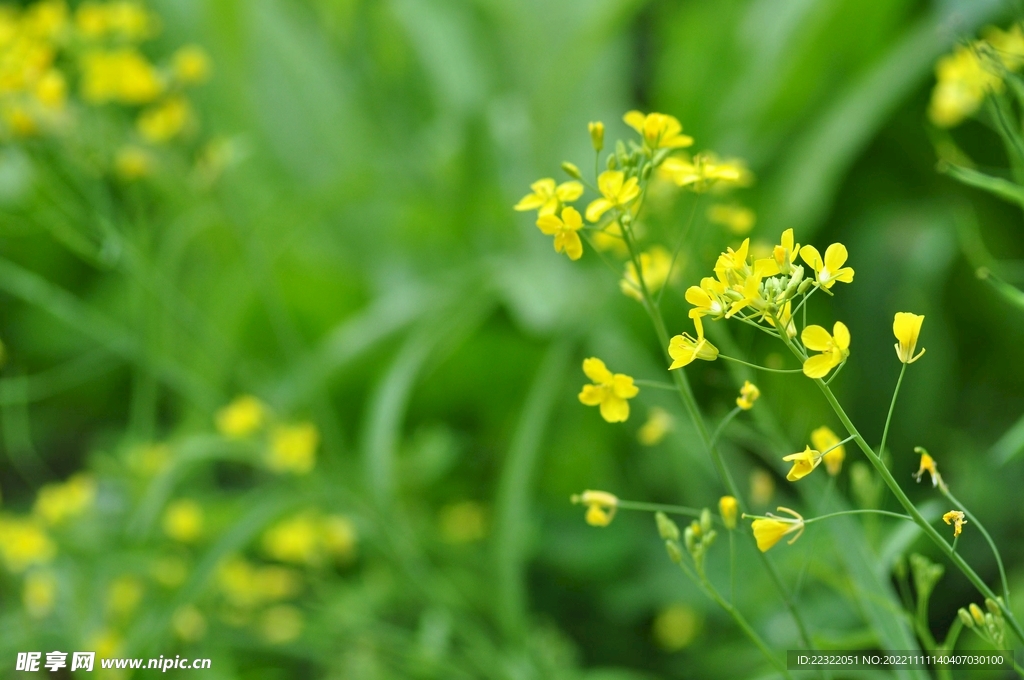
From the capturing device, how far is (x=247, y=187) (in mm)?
1286

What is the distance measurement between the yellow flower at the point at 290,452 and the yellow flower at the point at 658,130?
468mm

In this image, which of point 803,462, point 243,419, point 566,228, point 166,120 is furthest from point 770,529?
point 166,120

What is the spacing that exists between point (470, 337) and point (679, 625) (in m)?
0.42

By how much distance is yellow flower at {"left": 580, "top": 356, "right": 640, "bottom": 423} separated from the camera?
1.14 ft

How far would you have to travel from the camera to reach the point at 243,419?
71 cm

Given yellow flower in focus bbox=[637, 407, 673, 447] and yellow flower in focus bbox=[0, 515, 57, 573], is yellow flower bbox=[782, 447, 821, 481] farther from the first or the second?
yellow flower in focus bbox=[0, 515, 57, 573]

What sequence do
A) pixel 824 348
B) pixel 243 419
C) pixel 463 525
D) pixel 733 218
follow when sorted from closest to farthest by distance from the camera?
pixel 824 348
pixel 733 218
pixel 243 419
pixel 463 525

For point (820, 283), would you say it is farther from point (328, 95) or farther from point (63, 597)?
point (328, 95)

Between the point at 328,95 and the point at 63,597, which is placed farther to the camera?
the point at 328,95

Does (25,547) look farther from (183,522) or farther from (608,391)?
(608,391)

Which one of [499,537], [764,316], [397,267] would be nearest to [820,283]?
[764,316]

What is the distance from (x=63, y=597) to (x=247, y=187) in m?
0.68

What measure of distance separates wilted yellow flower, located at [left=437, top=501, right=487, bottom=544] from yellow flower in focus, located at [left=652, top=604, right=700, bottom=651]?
245 millimetres

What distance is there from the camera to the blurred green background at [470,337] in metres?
0.77
